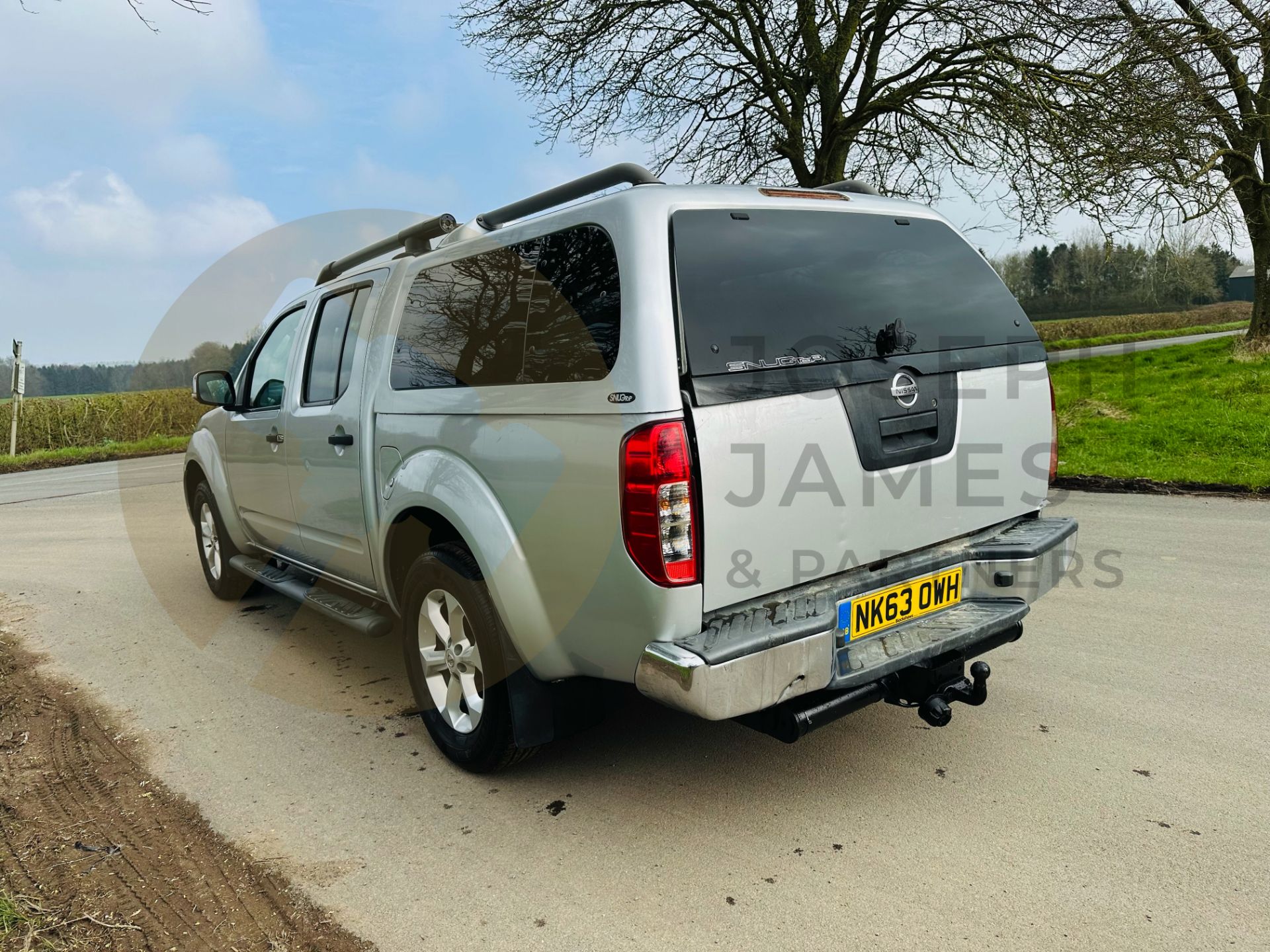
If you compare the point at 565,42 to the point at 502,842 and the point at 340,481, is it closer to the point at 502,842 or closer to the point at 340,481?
the point at 340,481

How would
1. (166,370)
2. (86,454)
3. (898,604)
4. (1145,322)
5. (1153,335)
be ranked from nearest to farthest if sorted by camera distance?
(898,604) → (166,370) → (86,454) → (1153,335) → (1145,322)

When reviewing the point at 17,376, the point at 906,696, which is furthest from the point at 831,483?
the point at 17,376

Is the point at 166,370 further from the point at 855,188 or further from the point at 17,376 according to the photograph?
the point at 17,376

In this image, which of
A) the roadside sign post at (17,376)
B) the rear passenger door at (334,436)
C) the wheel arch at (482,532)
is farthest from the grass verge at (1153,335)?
the roadside sign post at (17,376)

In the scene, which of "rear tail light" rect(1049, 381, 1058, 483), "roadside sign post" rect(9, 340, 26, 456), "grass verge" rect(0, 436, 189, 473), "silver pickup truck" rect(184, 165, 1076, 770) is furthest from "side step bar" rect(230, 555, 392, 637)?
"roadside sign post" rect(9, 340, 26, 456)

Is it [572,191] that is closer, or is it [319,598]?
[572,191]

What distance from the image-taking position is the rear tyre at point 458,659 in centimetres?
324

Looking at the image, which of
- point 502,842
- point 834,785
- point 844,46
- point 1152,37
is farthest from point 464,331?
point 1152,37

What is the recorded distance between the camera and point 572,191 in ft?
11.6

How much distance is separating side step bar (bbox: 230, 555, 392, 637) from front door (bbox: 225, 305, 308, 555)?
0.16 meters

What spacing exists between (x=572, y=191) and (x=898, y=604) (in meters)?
2.03

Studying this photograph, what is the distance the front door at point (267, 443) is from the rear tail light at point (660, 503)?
2948 millimetres

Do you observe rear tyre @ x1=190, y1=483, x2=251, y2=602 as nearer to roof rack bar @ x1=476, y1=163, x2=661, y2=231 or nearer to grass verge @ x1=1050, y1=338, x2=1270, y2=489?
roof rack bar @ x1=476, y1=163, x2=661, y2=231

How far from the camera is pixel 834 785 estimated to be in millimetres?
3248
